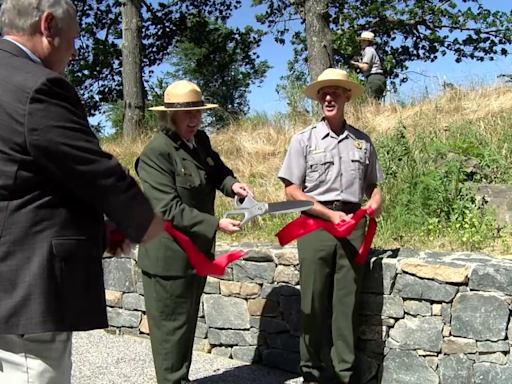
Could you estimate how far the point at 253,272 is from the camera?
513 centimetres

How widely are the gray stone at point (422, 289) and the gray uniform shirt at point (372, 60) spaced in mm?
6879

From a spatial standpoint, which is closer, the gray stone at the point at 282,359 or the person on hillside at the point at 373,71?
the gray stone at the point at 282,359

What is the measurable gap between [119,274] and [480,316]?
132 inches

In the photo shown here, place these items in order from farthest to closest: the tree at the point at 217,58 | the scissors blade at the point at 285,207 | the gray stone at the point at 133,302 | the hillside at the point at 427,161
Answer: the tree at the point at 217,58
the gray stone at the point at 133,302
the hillside at the point at 427,161
the scissors blade at the point at 285,207

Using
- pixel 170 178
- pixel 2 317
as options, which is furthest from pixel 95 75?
pixel 2 317

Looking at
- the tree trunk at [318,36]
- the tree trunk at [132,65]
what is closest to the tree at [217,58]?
the tree trunk at [132,65]

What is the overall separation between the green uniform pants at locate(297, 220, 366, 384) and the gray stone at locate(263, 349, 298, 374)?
59cm

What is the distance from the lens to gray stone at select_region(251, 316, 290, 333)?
5.04 m

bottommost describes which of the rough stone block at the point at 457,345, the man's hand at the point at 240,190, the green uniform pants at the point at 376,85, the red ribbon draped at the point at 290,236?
the rough stone block at the point at 457,345

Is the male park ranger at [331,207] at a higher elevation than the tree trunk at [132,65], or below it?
below

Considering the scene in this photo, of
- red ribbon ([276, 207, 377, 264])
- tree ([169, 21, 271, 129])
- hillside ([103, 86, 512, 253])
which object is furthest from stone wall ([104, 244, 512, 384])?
tree ([169, 21, 271, 129])

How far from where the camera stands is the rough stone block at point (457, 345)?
414 cm

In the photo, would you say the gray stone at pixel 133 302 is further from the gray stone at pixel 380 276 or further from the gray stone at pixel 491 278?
the gray stone at pixel 491 278

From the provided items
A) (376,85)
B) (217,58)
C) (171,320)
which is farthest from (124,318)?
(217,58)
